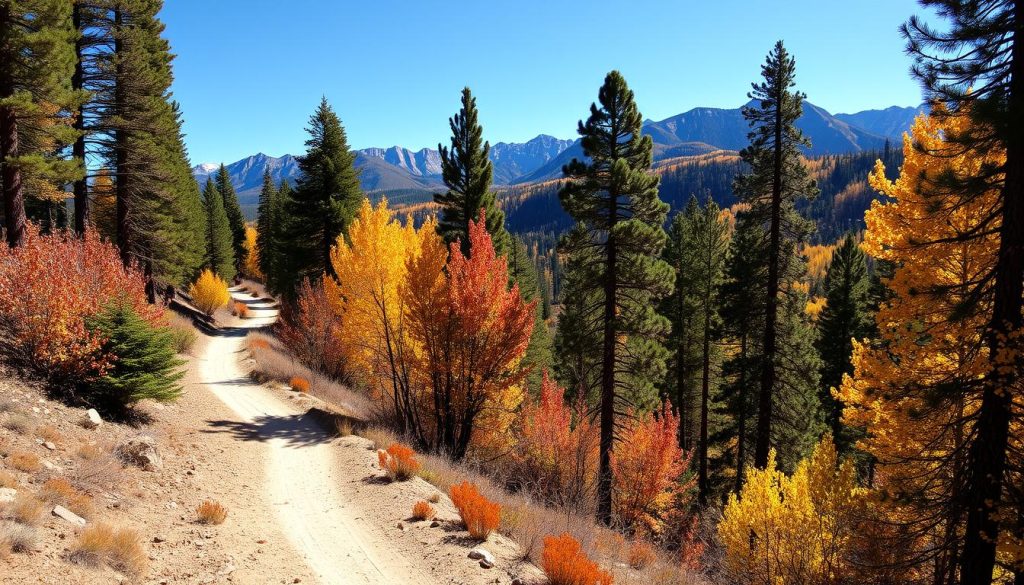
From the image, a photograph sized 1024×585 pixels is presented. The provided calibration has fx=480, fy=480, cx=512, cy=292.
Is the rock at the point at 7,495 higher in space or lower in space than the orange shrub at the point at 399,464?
higher

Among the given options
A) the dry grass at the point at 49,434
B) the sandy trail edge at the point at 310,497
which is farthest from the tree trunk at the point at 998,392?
the dry grass at the point at 49,434

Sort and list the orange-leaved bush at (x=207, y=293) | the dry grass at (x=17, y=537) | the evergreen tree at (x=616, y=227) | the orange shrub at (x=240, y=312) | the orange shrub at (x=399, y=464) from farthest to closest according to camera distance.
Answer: the orange shrub at (x=240, y=312) < the orange-leaved bush at (x=207, y=293) < the evergreen tree at (x=616, y=227) < the orange shrub at (x=399, y=464) < the dry grass at (x=17, y=537)

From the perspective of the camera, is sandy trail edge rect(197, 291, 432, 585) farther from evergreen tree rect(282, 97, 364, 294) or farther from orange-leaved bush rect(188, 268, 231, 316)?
orange-leaved bush rect(188, 268, 231, 316)

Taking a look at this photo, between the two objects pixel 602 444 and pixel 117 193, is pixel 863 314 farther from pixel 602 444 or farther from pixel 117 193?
pixel 117 193

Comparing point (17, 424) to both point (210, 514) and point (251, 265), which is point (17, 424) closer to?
point (210, 514)

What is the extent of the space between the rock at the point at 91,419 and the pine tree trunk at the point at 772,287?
16.0m

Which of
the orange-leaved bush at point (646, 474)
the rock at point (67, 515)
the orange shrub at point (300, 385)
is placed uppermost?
the rock at point (67, 515)

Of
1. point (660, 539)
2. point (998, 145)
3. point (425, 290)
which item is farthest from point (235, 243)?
point (998, 145)

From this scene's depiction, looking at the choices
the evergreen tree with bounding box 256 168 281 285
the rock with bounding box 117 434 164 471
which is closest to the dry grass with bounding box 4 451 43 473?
the rock with bounding box 117 434 164 471

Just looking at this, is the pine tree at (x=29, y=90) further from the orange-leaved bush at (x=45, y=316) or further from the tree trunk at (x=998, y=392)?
the tree trunk at (x=998, y=392)

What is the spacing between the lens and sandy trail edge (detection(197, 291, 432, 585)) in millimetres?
7094

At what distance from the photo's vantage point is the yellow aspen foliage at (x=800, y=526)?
31.2ft

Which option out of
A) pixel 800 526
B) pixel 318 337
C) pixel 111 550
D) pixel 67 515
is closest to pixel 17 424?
pixel 67 515

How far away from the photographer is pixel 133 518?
→ 278 inches
